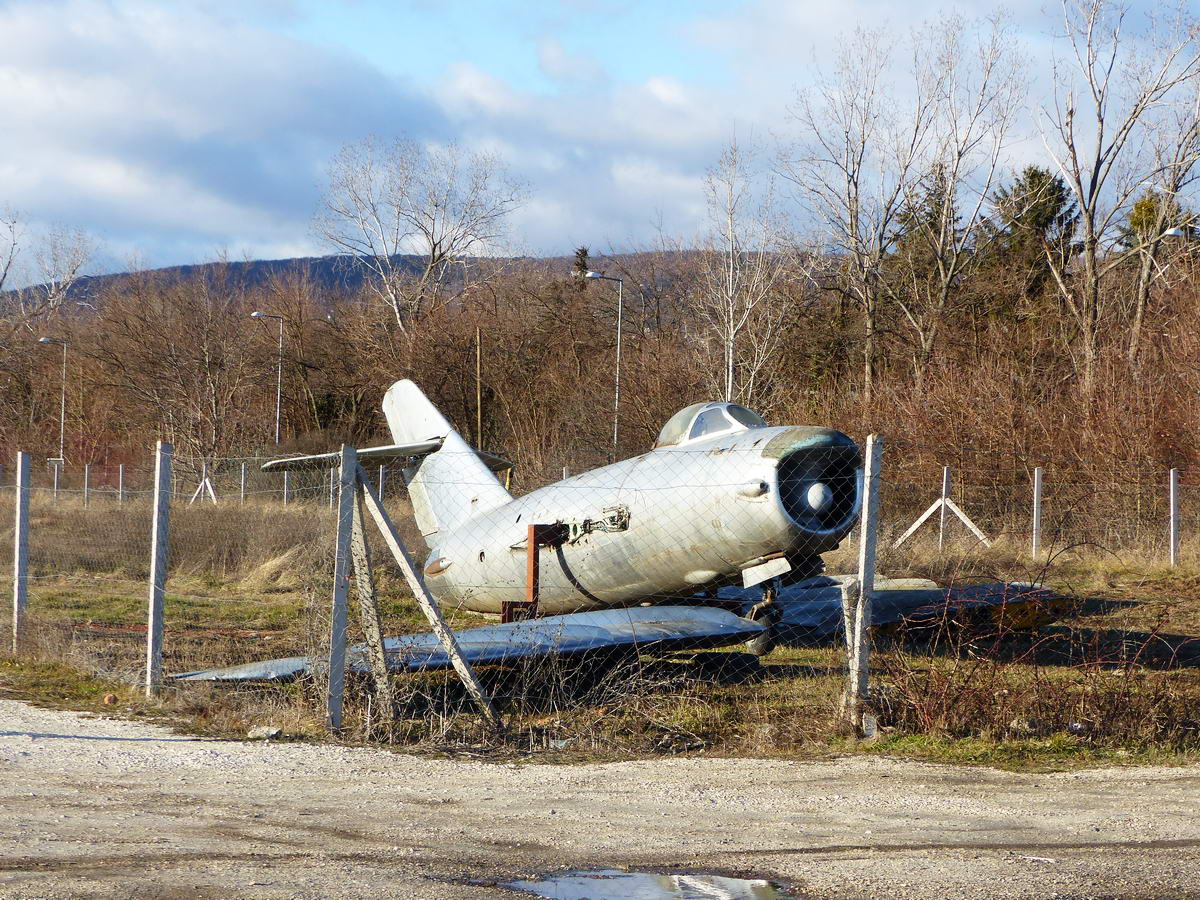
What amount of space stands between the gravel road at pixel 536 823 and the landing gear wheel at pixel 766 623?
3032 mm

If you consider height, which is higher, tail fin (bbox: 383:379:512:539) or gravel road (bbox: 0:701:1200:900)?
tail fin (bbox: 383:379:512:539)

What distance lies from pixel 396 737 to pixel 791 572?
13.7ft

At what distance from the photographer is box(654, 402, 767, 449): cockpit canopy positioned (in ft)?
35.2

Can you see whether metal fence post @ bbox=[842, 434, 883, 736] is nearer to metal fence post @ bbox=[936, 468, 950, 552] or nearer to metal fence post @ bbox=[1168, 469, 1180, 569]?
metal fence post @ bbox=[936, 468, 950, 552]

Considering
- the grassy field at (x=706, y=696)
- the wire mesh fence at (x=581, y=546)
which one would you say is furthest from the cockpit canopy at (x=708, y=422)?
the grassy field at (x=706, y=696)

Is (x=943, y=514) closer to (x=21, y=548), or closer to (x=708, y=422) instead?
(x=708, y=422)

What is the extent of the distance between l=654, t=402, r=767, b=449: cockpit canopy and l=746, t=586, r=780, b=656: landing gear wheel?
1.60 meters

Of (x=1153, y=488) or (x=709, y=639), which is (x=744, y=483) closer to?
(x=709, y=639)

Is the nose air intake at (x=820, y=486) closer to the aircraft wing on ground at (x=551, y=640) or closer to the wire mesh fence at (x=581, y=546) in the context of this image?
the wire mesh fence at (x=581, y=546)

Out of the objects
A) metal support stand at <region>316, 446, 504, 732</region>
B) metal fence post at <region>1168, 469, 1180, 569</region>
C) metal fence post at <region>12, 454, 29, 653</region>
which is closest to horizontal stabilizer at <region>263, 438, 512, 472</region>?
metal fence post at <region>12, 454, 29, 653</region>

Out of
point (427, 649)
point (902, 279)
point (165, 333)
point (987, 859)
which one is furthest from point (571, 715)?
point (165, 333)

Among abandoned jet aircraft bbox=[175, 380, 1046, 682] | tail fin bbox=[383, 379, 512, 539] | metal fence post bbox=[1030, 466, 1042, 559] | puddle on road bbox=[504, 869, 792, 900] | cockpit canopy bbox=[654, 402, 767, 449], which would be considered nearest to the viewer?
puddle on road bbox=[504, 869, 792, 900]

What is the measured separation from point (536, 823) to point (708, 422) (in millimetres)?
6008

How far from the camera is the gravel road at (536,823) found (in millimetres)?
4477
